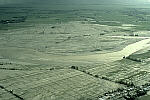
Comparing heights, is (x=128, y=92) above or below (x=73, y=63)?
below

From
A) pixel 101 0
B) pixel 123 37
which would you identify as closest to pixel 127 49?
pixel 123 37

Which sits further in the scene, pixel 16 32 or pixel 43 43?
pixel 16 32

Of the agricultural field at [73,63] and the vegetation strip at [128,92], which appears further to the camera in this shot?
the agricultural field at [73,63]

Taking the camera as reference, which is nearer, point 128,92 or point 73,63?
point 128,92

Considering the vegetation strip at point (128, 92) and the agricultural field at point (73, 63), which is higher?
the agricultural field at point (73, 63)

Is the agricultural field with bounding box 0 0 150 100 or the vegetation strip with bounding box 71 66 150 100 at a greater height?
the agricultural field with bounding box 0 0 150 100

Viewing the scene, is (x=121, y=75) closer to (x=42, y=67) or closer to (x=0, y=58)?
(x=42, y=67)

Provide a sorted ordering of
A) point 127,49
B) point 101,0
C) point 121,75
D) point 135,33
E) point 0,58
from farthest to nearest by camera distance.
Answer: point 101,0 < point 135,33 < point 127,49 < point 0,58 < point 121,75

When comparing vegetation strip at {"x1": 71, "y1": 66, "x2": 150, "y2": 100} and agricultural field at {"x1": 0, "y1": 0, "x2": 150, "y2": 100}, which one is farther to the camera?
agricultural field at {"x1": 0, "y1": 0, "x2": 150, "y2": 100}
